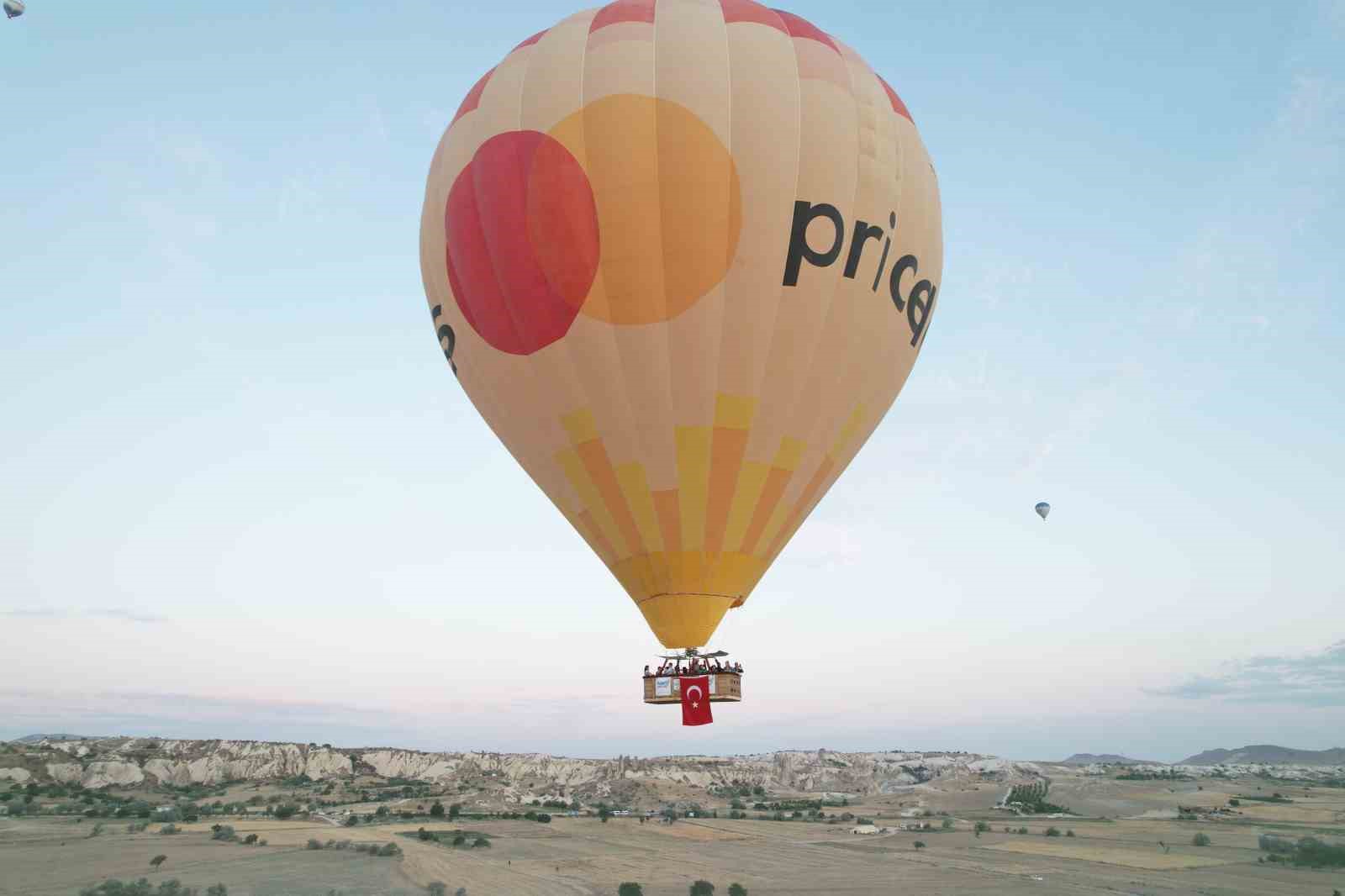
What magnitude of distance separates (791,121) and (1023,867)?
92.2ft

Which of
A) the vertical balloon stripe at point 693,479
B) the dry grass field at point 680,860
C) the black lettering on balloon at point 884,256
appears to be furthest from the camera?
the dry grass field at point 680,860

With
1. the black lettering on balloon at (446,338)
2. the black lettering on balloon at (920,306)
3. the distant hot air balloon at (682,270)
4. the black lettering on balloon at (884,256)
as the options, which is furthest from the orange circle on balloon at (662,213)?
the black lettering on balloon at (920,306)

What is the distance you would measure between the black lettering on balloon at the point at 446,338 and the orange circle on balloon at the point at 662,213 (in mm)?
3954

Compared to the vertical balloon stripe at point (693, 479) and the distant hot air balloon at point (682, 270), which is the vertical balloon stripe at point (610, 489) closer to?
the distant hot air balloon at point (682, 270)

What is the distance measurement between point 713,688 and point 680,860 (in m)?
21.3

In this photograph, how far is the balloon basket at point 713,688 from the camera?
14.8 meters

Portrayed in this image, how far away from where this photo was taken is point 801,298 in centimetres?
1470

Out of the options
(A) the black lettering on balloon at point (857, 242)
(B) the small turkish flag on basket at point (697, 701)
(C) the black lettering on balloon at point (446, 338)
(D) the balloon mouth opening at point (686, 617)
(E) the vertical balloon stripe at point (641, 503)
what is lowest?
(B) the small turkish flag on basket at point (697, 701)

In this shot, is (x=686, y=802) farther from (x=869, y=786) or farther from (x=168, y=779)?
(x=168, y=779)

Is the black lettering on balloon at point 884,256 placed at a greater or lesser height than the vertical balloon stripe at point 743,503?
greater

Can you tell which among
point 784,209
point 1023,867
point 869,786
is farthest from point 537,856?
point 869,786

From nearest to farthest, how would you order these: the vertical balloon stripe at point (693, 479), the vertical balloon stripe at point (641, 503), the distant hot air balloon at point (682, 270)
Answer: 1. the distant hot air balloon at point (682, 270)
2. the vertical balloon stripe at point (693, 479)
3. the vertical balloon stripe at point (641, 503)

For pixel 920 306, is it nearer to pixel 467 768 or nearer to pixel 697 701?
pixel 697 701

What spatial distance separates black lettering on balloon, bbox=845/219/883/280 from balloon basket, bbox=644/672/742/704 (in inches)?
283
